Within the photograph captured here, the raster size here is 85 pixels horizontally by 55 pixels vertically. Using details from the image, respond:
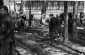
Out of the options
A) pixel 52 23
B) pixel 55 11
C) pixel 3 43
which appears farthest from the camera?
pixel 55 11

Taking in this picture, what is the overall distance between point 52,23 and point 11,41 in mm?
5698

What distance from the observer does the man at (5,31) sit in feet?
16.5

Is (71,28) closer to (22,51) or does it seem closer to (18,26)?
(22,51)

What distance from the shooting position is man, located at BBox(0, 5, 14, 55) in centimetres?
502

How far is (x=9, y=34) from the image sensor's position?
16.9ft

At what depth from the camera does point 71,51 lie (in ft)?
29.2

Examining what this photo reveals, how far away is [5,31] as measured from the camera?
508 centimetres

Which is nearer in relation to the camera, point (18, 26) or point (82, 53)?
point (82, 53)

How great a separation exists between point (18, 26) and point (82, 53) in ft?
23.4

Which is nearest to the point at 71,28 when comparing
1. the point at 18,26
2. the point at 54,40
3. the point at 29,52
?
the point at 54,40

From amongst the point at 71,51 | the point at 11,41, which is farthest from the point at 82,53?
the point at 11,41

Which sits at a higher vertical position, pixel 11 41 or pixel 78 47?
pixel 11 41

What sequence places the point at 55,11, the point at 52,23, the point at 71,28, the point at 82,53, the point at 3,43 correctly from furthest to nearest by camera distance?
the point at 55,11
the point at 71,28
the point at 52,23
the point at 82,53
the point at 3,43

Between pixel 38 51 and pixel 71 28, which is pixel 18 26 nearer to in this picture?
pixel 71 28
